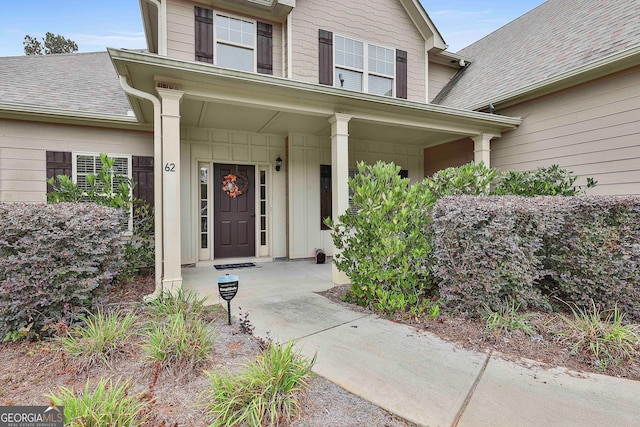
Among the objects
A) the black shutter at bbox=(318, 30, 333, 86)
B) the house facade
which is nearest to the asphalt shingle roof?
A: the house facade

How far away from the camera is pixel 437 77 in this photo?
7.95 m

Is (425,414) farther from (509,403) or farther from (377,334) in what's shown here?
(377,334)

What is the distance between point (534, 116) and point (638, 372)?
4.92 metres

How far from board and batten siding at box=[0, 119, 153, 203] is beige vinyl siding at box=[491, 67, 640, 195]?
7688 millimetres

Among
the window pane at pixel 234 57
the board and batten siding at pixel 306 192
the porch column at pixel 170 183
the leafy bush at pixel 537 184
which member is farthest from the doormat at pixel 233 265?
the leafy bush at pixel 537 184

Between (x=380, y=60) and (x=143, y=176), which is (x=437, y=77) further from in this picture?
(x=143, y=176)

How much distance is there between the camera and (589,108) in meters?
5.02

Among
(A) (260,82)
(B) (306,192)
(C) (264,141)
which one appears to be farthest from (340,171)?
(C) (264,141)

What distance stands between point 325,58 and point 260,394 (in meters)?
5.92

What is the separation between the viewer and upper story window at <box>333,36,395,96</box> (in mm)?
6262

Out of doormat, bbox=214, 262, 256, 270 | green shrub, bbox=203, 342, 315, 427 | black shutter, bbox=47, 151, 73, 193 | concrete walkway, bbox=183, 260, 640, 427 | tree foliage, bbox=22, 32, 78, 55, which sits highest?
tree foliage, bbox=22, 32, 78, 55

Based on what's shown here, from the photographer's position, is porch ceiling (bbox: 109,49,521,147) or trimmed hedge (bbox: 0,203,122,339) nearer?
trimmed hedge (bbox: 0,203,122,339)

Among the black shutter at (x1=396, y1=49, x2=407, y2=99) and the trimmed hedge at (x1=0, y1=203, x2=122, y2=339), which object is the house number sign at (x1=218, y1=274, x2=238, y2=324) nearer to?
the trimmed hedge at (x1=0, y1=203, x2=122, y2=339)

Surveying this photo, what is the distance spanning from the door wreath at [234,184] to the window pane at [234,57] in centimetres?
199
